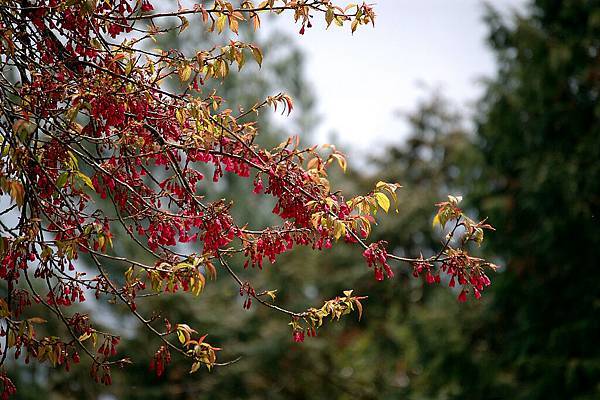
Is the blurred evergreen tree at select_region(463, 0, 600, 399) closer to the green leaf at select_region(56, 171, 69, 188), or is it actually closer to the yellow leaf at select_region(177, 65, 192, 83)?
the yellow leaf at select_region(177, 65, 192, 83)

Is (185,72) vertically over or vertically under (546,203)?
under


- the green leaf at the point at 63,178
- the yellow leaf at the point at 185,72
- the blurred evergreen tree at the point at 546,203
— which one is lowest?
the green leaf at the point at 63,178

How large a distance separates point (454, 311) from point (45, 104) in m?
7.34

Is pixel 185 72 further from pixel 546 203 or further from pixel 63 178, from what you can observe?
pixel 546 203

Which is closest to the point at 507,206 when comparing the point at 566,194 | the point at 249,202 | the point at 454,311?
the point at 566,194

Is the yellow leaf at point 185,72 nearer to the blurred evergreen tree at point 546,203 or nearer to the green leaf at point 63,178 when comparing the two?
the green leaf at point 63,178

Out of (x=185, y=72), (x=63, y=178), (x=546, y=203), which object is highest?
(x=546, y=203)

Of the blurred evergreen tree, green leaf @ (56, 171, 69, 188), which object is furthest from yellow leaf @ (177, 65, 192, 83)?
the blurred evergreen tree

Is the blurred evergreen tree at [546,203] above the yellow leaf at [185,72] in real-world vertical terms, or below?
above

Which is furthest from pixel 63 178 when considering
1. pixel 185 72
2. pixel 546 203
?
pixel 546 203

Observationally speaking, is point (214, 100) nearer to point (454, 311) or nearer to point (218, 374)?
point (454, 311)

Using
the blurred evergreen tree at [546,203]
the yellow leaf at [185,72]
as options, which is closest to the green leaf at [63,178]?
the yellow leaf at [185,72]

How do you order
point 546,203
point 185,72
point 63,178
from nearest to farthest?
point 63,178, point 185,72, point 546,203

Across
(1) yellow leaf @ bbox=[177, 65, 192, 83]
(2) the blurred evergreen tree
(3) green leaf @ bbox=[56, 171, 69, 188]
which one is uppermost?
(2) the blurred evergreen tree
